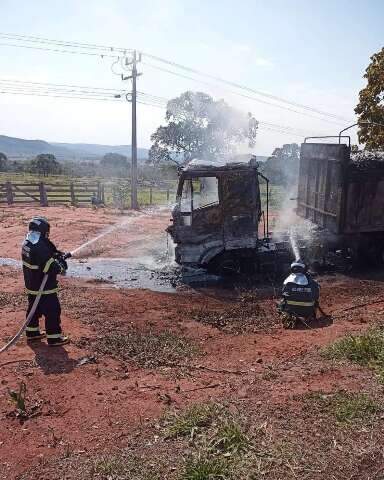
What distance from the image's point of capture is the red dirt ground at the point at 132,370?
4.46 meters

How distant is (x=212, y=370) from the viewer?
574 cm

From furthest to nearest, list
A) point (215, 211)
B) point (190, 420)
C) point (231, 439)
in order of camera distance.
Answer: point (215, 211), point (190, 420), point (231, 439)

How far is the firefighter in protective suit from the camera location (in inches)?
265

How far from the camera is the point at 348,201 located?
35.7 feet

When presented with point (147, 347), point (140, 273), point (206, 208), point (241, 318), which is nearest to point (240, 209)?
point (206, 208)

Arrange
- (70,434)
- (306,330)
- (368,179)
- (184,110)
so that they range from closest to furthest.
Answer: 1. (70,434)
2. (306,330)
3. (368,179)
4. (184,110)

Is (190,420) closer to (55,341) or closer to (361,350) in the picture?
(361,350)

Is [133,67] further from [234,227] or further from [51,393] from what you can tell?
[51,393]

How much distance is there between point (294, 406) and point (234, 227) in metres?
5.99

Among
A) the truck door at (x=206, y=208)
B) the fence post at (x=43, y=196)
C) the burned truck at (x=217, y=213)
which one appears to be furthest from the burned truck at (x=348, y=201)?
the fence post at (x=43, y=196)

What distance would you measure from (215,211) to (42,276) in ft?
14.6

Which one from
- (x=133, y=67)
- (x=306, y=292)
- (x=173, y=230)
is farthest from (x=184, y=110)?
(x=306, y=292)

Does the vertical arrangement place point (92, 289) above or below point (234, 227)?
below

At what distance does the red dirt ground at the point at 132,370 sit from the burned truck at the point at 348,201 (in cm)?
142
